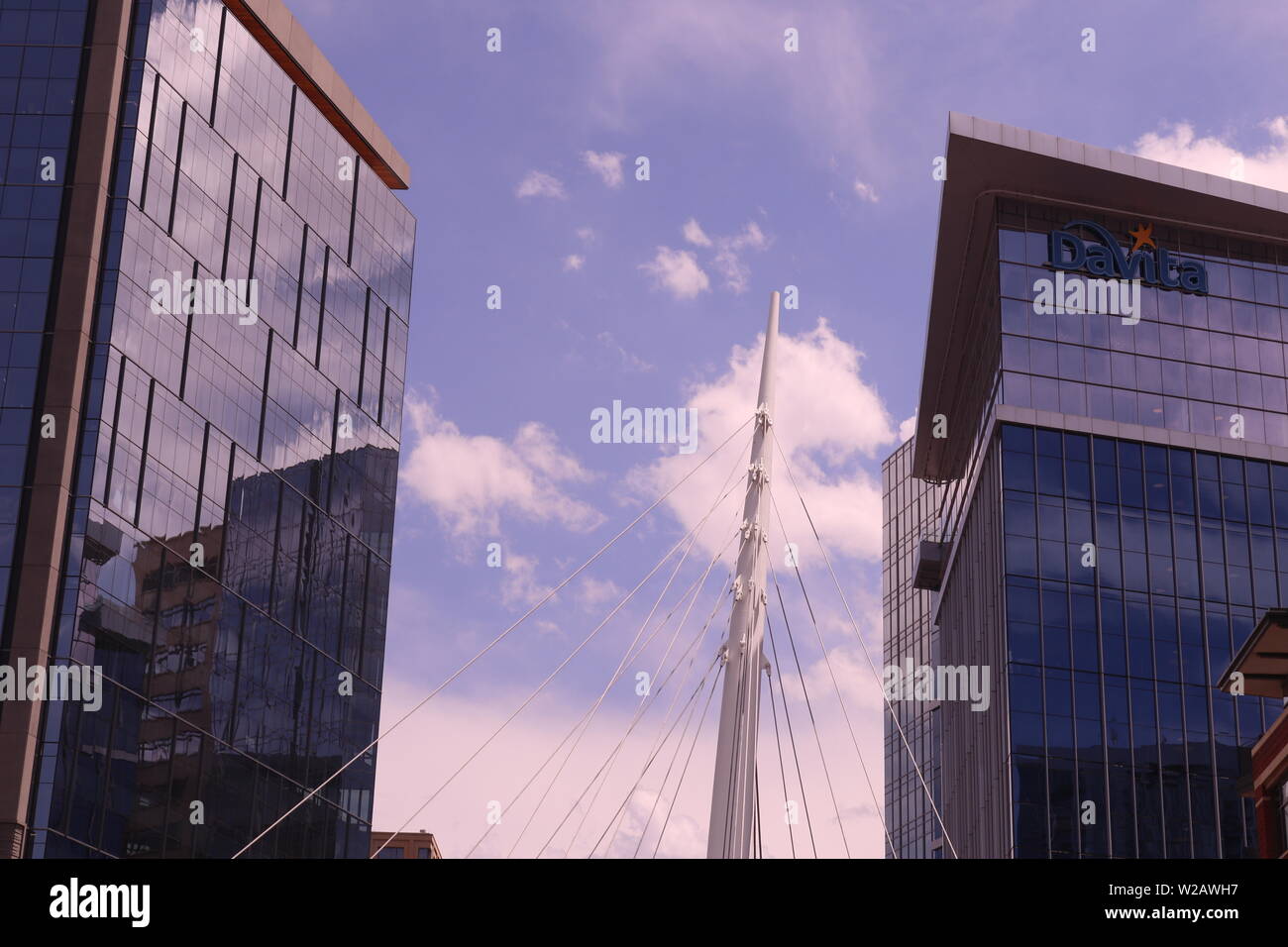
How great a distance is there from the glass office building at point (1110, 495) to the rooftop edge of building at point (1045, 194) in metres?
0.12

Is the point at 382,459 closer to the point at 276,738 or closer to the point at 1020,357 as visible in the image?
the point at 276,738

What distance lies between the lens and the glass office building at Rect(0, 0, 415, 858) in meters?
89.9

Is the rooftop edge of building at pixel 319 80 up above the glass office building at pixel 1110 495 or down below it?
above

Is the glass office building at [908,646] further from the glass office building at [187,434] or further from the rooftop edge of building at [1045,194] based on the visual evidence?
the glass office building at [187,434]

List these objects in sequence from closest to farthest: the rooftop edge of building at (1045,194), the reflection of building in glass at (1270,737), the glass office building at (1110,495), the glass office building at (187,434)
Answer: the reflection of building in glass at (1270,737) → the glass office building at (1110,495) → the rooftop edge of building at (1045,194) → the glass office building at (187,434)

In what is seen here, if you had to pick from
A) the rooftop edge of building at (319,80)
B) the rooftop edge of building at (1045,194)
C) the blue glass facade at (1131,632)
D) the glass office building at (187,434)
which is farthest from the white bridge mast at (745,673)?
the rooftop edge of building at (319,80)

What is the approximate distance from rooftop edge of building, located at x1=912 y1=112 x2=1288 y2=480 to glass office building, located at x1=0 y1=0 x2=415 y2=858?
43202 mm

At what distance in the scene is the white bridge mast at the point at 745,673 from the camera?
1320 inches

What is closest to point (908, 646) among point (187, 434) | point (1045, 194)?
point (1045, 194)

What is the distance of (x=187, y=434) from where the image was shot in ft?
336

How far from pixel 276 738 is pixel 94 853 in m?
22.3

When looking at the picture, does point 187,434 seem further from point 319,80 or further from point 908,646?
point 908,646

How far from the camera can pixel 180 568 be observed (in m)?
99.2
